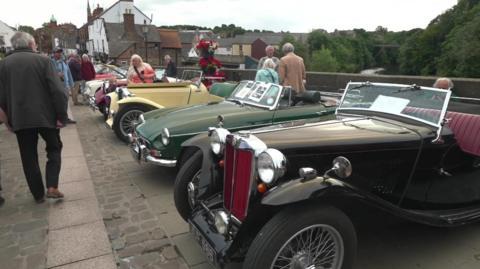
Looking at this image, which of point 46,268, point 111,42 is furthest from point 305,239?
point 111,42

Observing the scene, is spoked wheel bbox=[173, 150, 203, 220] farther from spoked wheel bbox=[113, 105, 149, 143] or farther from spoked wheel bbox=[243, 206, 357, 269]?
spoked wheel bbox=[113, 105, 149, 143]

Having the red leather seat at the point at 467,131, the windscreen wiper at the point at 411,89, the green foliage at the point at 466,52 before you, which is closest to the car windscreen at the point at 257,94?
the windscreen wiper at the point at 411,89

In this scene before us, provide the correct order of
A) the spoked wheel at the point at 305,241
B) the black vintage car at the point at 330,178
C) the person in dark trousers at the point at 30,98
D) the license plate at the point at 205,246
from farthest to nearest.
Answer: the person in dark trousers at the point at 30,98
the license plate at the point at 205,246
the black vintage car at the point at 330,178
the spoked wheel at the point at 305,241

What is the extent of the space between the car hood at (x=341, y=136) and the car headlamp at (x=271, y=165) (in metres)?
0.24

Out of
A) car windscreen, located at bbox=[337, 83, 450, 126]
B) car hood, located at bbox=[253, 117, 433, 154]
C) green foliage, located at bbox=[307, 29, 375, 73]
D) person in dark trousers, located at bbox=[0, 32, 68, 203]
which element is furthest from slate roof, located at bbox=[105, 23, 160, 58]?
car hood, located at bbox=[253, 117, 433, 154]

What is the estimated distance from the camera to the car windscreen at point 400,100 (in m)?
3.40

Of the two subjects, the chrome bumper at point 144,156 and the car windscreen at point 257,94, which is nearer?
the chrome bumper at point 144,156

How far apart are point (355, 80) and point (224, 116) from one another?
5.57 metres

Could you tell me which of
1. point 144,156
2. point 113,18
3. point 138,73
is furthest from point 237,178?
point 113,18

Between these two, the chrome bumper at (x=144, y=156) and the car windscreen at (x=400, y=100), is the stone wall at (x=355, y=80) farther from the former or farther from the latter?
the chrome bumper at (x=144, y=156)

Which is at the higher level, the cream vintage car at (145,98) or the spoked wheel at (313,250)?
the cream vintage car at (145,98)

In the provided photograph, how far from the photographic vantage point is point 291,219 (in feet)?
7.77

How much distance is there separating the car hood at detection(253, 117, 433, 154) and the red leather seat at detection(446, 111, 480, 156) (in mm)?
559

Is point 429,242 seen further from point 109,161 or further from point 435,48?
point 435,48
